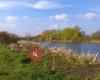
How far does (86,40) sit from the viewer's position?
8312 cm

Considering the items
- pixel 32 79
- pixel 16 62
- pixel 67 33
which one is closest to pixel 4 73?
pixel 32 79

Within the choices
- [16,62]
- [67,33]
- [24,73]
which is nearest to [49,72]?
[24,73]

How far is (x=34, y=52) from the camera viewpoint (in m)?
16.0

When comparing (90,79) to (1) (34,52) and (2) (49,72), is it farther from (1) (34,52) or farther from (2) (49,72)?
(1) (34,52)

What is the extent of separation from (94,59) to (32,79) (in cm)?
846

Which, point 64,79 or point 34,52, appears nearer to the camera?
point 64,79

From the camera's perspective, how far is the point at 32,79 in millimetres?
13148

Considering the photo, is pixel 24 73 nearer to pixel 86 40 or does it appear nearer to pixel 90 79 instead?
pixel 90 79

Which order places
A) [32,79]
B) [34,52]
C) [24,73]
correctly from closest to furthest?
[32,79]
[24,73]
[34,52]

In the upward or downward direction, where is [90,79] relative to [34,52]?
downward

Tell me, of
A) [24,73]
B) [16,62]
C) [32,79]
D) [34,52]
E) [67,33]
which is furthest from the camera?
[67,33]

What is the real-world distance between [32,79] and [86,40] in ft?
231

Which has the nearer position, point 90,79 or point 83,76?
point 90,79

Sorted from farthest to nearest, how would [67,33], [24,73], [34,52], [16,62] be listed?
[67,33]
[16,62]
[34,52]
[24,73]
